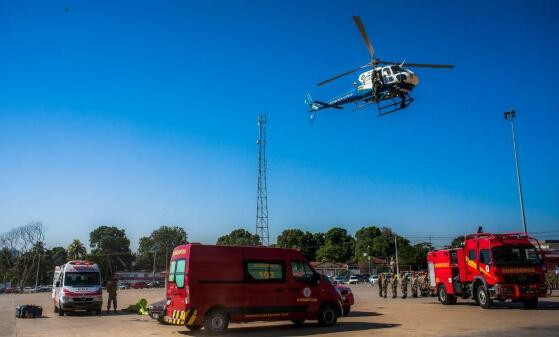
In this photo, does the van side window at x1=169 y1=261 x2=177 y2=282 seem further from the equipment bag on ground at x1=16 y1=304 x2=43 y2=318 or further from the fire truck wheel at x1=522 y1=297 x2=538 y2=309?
the fire truck wheel at x1=522 y1=297 x2=538 y2=309

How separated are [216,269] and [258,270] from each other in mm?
1371

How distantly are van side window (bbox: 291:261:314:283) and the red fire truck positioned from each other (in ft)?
29.2

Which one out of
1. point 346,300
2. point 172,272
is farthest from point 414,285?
point 172,272

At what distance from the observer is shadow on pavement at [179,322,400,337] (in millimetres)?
13758

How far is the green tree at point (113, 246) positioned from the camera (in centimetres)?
13300

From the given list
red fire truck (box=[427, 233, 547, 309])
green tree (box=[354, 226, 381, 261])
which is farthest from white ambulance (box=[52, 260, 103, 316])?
green tree (box=[354, 226, 381, 261])

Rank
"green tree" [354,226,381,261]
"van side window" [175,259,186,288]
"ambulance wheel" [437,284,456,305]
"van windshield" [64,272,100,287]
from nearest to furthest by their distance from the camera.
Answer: "van side window" [175,259,186,288] < "van windshield" [64,272,100,287] < "ambulance wheel" [437,284,456,305] < "green tree" [354,226,381,261]

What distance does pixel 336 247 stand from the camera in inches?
4567

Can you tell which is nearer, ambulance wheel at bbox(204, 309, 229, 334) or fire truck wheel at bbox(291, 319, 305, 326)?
ambulance wheel at bbox(204, 309, 229, 334)

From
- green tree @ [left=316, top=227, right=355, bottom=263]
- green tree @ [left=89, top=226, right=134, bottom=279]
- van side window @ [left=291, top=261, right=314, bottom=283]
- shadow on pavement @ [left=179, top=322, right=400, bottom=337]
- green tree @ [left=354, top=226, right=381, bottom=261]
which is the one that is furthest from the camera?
green tree @ [left=89, top=226, right=134, bottom=279]

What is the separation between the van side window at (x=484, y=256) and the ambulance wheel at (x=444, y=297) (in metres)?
3.78

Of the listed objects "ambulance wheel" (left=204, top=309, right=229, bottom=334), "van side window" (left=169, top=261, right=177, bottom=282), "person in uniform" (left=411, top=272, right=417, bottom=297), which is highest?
"van side window" (left=169, top=261, right=177, bottom=282)

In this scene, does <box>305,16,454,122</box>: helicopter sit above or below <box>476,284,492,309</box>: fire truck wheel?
above

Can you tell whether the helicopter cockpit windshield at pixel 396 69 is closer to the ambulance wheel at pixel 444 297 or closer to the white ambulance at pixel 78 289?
the ambulance wheel at pixel 444 297
